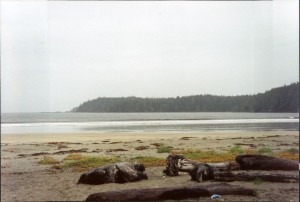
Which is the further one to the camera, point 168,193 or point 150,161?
point 150,161

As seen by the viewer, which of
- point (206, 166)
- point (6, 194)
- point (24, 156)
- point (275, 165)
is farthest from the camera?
point (24, 156)

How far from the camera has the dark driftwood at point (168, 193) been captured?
910 cm

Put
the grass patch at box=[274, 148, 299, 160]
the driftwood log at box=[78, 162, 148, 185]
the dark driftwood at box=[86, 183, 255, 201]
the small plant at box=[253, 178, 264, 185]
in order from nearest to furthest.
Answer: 1. the dark driftwood at box=[86, 183, 255, 201]
2. the small plant at box=[253, 178, 264, 185]
3. the driftwood log at box=[78, 162, 148, 185]
4. the grass patch at box=[274, 148, 299, 160]

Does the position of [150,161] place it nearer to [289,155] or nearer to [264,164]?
[264,164]

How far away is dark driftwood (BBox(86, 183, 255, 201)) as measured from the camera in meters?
9.10

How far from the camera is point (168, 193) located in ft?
30.3

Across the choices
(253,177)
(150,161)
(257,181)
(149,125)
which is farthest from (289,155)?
(149,125)

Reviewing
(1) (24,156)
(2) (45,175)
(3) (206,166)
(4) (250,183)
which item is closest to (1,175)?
(2) (45,175)

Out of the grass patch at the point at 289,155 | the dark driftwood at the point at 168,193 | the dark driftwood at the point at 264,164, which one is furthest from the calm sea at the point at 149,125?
the dark driftwood at the point at 168,193

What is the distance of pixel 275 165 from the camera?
39.2 feet

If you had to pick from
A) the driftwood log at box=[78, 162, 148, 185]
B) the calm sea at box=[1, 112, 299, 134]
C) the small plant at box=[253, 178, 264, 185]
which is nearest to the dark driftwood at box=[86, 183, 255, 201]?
the small plant at box=[253, 178, 264, 185]

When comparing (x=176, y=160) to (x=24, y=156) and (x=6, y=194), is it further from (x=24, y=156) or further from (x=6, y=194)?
(x=24, y=156)

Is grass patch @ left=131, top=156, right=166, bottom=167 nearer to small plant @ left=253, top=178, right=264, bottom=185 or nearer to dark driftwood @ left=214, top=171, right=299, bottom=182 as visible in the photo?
dark driftwood @ left=214, top=171, right=299, bottom=182

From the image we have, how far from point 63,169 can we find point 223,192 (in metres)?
6.40
